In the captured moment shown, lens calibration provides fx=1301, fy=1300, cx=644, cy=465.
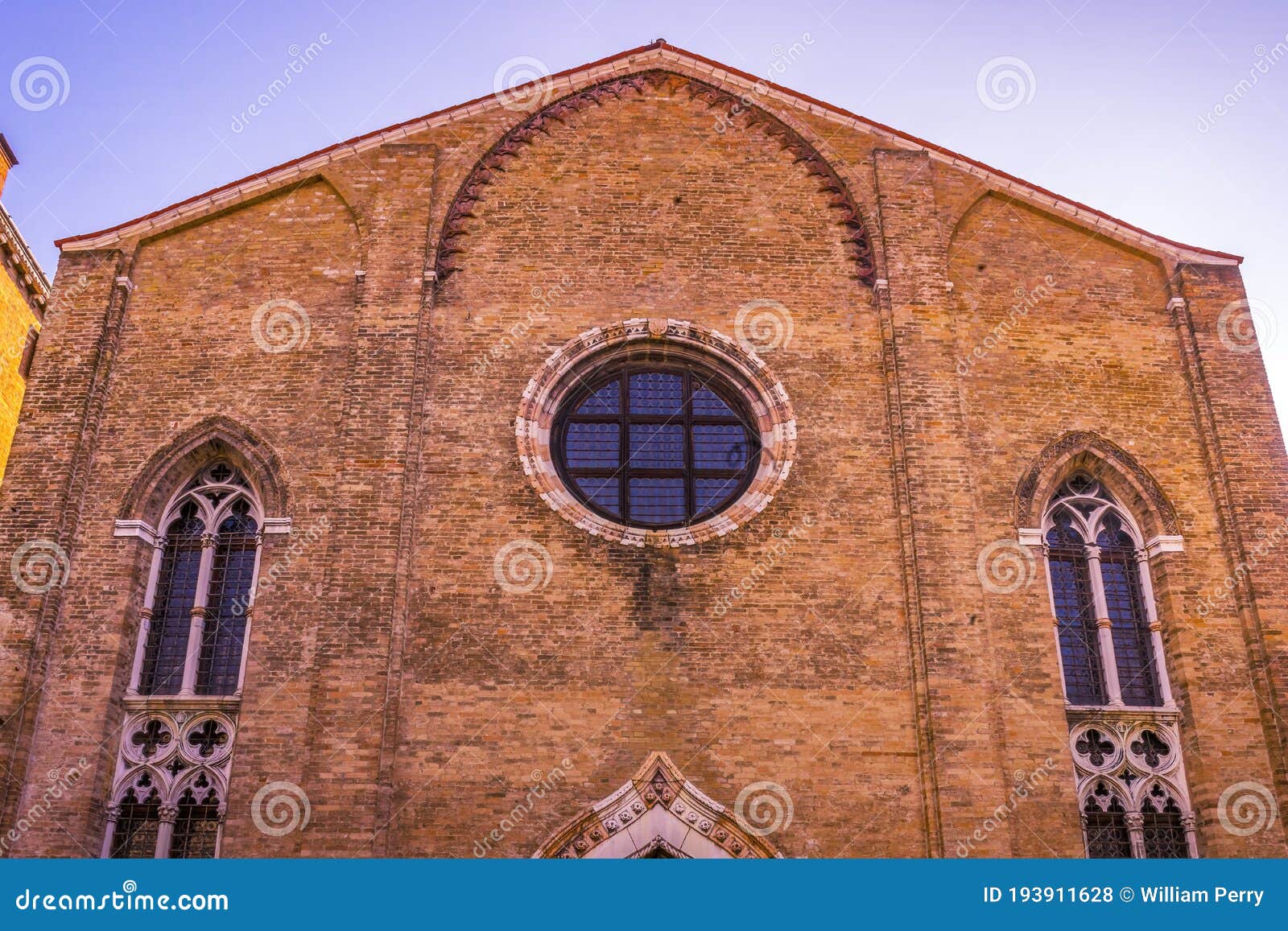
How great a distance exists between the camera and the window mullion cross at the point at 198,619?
1315 centimetres

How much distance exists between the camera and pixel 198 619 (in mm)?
13398

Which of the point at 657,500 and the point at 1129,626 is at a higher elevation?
the point at 657,500

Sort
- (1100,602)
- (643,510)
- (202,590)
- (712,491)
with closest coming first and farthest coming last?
(202,590) → (1100,602) → (643,510) → (712,491)

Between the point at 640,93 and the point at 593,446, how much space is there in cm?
484

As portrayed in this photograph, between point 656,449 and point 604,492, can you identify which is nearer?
point 604,492

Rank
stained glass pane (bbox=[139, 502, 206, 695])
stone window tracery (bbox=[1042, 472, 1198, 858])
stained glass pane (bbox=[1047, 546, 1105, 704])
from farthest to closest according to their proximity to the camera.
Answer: stained glass pane (bbox=[1047, 546, 1105, 704]) < stained glass pane (bbox=[139, 502, 206, 695]) < stone window tracery (bbox=[1042, 472, 1198, 858])

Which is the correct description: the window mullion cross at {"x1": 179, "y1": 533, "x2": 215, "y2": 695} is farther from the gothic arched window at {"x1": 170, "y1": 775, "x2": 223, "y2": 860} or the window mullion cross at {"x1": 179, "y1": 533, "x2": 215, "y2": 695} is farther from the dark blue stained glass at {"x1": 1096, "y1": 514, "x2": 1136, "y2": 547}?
the dark blue stained glass at {"x1": 1096, "y1": 514, "x2": 1136, "y2": 547}

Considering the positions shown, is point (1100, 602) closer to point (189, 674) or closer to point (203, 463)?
point (189, 674)

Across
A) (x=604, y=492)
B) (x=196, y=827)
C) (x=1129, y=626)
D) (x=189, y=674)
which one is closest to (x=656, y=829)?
(x=604, y=492)

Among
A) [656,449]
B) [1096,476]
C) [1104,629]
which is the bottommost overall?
[1104,629]

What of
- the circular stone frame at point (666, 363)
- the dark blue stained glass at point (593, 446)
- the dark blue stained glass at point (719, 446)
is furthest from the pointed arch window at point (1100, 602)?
the dark blue stained glass at point (593, 446)

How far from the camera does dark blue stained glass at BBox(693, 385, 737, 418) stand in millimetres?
14477

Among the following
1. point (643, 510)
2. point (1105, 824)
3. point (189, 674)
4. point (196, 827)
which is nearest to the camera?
point (196, 827)

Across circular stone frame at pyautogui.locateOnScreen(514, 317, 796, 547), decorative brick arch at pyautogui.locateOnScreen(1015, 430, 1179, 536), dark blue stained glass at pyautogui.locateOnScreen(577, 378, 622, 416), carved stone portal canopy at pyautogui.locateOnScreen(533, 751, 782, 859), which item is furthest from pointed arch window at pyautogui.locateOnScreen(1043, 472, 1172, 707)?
dark blue stained glass at pyautogui.locateOnScreen(577, 378, 622, 416)
